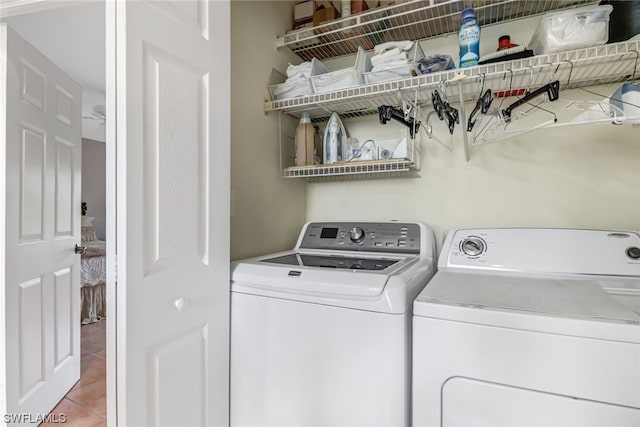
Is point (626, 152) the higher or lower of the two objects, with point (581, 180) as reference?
higher

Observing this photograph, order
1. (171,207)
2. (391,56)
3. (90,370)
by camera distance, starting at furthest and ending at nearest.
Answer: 1. (90,370)
2. (391,56)
3. (171,207)

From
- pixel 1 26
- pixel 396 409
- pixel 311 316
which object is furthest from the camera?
pixel 1 26

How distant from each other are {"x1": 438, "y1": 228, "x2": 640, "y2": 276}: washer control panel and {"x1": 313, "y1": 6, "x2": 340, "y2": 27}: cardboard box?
1.38 metres

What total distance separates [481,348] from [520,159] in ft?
3.80

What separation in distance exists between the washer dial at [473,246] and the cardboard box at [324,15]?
54.6 inches

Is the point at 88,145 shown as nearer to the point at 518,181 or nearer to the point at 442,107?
the point at 442,107

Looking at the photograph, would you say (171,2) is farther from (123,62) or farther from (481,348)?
(481,348)

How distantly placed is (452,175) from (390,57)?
0.70m

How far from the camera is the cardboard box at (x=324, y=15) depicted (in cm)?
177

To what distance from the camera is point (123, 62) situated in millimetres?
845

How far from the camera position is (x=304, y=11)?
6.19 ft

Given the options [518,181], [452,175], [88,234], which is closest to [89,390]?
[88,234]

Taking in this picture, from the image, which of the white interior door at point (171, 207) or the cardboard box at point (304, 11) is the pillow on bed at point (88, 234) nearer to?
the white interior door at point (171, 207)

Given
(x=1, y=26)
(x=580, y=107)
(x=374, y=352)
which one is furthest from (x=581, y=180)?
(x=1, y=26)
